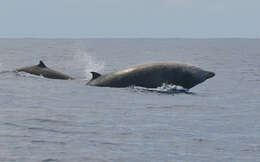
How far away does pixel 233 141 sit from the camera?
1916 centimetres

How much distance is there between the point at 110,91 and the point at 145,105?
15.8ft

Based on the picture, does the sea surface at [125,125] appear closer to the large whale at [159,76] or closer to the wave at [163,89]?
the wave at [163,89]

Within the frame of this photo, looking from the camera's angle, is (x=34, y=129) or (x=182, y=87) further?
(x=182, y=87)

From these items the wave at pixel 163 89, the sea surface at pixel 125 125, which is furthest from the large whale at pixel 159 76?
the sea surface at pixel 125 125

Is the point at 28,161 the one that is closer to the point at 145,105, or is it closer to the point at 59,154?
the point at 59,154

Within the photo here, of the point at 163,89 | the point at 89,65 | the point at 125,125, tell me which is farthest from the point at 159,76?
the point at 89,65

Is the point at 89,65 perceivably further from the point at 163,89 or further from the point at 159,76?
the point at 159,76

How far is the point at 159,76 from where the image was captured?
3159 centimetres

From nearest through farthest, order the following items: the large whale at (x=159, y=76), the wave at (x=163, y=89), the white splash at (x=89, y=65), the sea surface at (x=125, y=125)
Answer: the sea surface at (x=125, y=125)
the large whale at (x=159, y=76)
the wave at (x=163, y=89)
the white splash at (x=89, y=65)

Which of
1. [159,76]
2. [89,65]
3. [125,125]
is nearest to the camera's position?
[125,125]

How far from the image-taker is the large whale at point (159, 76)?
104 ft

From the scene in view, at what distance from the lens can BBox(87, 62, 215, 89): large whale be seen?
31625 millimetres

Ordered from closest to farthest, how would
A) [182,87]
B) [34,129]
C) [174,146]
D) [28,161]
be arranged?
1. [28,161]
2. [174,146]
3. [34,129]
4. [182,87]

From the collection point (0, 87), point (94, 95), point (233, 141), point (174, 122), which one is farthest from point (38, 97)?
point (233, 141)
